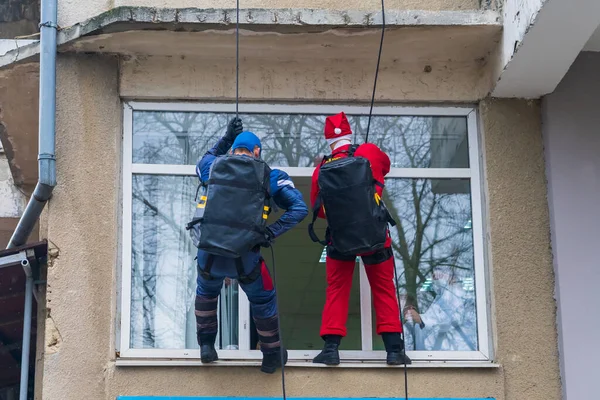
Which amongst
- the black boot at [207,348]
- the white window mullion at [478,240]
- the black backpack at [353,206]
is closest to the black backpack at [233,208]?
the black backpack at [353,206]

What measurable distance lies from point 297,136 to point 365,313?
59.6 inches

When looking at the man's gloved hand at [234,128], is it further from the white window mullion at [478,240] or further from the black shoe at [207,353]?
the white window mullion at [478,240]

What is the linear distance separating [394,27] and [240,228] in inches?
77.3

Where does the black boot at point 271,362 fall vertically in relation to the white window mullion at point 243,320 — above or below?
below

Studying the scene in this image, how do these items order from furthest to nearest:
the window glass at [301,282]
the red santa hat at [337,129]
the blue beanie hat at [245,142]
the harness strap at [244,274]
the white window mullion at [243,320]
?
the window glass at [301,282] → the white window mullion at [243,320] → the red santa hat at [337,129] → the blue beanie hat at [245,142] → the harness strap at [244,274]

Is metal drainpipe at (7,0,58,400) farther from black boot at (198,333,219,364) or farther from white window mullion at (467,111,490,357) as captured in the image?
white window mullion at (467,111,490,357)

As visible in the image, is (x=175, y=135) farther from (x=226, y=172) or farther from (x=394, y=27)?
(x=394, y=27)

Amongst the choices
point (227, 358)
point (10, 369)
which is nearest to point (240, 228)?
point (227, 358)

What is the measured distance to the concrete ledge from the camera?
21.2 feet

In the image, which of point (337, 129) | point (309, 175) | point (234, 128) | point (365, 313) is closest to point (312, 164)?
point (309, 175)

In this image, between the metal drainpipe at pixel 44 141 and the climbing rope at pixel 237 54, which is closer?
the climbing rope at pixel 237 54

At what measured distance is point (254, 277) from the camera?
20.0 ft

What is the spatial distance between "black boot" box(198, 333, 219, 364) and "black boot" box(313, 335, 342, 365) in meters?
0.73

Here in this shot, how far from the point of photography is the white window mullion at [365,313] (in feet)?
22.1
